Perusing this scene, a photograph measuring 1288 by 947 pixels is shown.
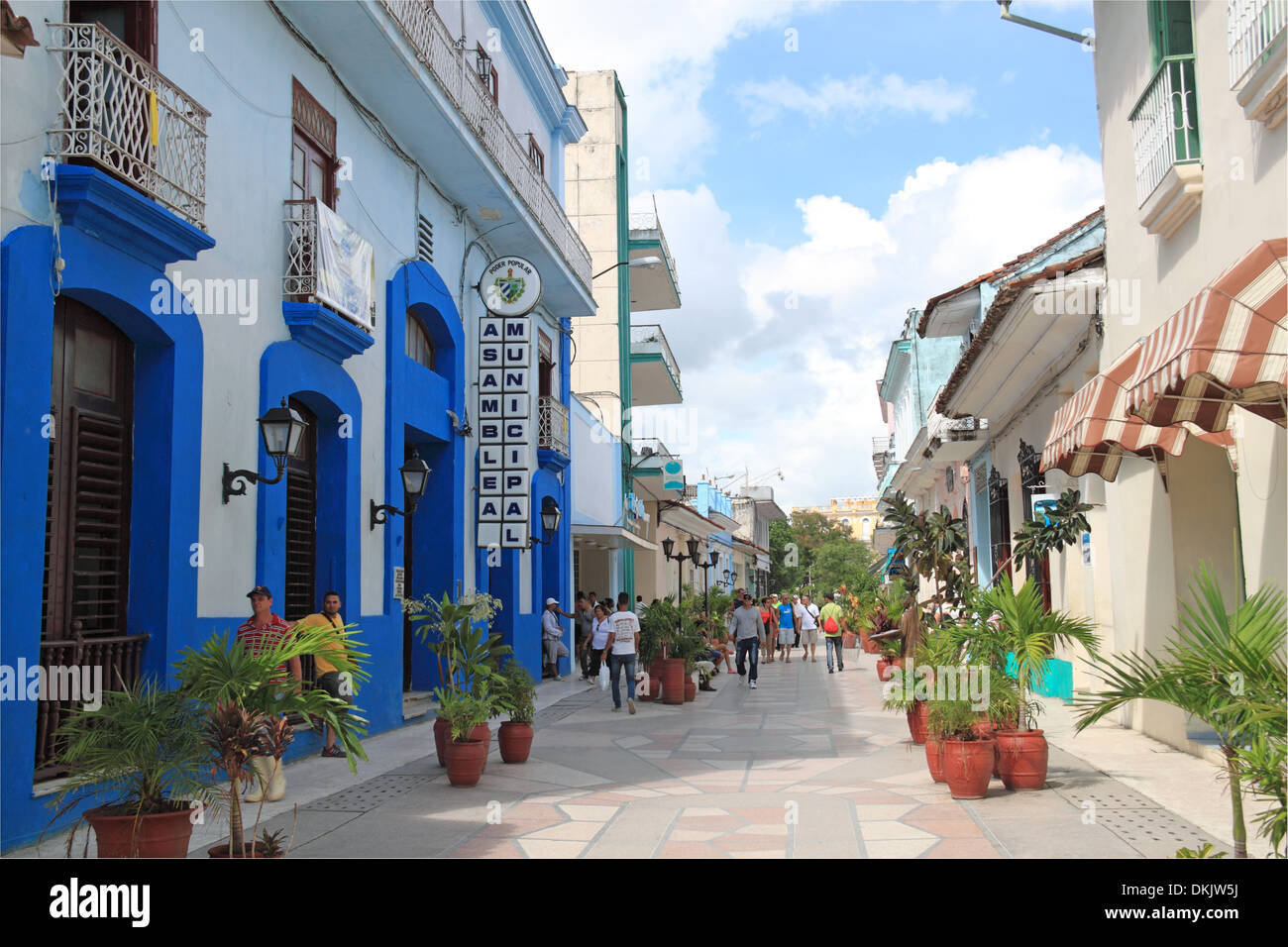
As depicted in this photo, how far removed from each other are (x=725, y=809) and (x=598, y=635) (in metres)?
9.62

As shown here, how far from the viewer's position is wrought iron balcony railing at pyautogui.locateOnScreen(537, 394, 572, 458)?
1966cm

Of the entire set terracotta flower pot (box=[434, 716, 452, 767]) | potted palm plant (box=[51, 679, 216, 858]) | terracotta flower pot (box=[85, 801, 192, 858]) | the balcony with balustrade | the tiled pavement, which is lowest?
the tiled pavement

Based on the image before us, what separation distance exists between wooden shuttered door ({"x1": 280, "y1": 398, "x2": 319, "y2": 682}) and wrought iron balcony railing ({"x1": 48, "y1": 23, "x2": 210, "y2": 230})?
338 cm

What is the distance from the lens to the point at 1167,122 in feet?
28.7

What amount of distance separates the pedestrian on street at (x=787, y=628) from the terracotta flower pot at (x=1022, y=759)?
18872 mm

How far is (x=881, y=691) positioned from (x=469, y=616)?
33.6 ft

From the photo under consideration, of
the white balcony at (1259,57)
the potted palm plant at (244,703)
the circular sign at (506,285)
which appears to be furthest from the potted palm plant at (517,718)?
the circular sign at (506,285)

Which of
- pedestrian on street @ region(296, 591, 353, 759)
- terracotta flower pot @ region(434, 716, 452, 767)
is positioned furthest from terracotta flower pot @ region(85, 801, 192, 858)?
pedestrian on street @ region(296, 591, 353, 759)

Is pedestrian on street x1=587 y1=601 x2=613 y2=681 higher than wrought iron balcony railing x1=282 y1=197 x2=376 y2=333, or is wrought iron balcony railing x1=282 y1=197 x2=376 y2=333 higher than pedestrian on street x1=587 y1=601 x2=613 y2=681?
wrought iron balcony railing x1=282 y1=197 x2=376 y2=333

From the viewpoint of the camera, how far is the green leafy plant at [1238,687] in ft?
13.5

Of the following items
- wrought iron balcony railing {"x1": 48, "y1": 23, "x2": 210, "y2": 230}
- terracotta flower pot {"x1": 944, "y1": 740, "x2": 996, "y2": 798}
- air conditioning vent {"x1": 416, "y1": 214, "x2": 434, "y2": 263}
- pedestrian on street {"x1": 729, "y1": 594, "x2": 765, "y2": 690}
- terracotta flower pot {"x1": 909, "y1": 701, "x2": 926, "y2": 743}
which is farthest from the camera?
pedestrian on street {"x1": 729, "y1": 594, "x2": 765, "y2": 690}

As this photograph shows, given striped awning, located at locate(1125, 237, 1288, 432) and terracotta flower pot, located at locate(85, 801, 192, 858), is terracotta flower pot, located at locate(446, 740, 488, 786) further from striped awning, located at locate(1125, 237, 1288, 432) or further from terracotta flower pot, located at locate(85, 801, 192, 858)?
striped awning, located at locate(1125, 237, 1288, 432)

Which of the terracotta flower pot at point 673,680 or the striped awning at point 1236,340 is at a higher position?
the striped awning at point 1236,340

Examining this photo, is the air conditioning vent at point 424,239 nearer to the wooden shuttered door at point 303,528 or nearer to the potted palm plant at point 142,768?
the wooden shuttered door at point 303,528
